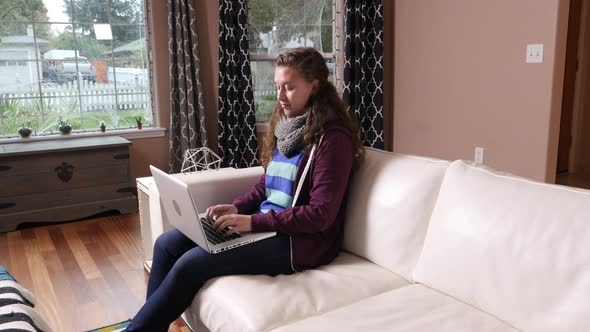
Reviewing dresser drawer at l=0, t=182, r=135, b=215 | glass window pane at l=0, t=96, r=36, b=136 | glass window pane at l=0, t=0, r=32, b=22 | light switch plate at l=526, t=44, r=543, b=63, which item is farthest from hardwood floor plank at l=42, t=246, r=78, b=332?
light switch plate at l=526, t=44, r=543, b=63

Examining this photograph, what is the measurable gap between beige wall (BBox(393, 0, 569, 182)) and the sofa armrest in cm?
202

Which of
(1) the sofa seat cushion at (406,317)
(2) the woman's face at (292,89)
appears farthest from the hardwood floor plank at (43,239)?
(1) the sofa seat cushion at (406,317)

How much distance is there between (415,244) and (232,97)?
2793 millimetres

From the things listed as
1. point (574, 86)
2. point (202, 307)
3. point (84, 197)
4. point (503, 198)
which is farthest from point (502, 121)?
point (84, 197)

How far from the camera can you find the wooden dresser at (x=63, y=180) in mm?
3477

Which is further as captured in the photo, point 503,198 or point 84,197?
point 84,197

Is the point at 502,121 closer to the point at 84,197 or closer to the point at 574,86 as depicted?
the point at 574,86

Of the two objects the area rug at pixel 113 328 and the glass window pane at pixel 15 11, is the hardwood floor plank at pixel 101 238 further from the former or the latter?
the glass window pane at pixel 15 11

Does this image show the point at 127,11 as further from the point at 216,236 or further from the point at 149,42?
the point at 216,236

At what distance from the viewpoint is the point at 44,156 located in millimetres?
3537

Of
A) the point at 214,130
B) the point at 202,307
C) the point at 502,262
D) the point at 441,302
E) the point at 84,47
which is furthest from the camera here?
the point at 214,130

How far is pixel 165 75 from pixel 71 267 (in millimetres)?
1887

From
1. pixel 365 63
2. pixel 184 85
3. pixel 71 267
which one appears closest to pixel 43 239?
pixel 71 267

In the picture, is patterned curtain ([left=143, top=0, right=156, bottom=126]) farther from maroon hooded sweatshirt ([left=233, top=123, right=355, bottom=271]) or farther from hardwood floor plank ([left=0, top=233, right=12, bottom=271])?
maroon hooded sweatshirt ([left=233, top=123, right=355, bottom=271])
